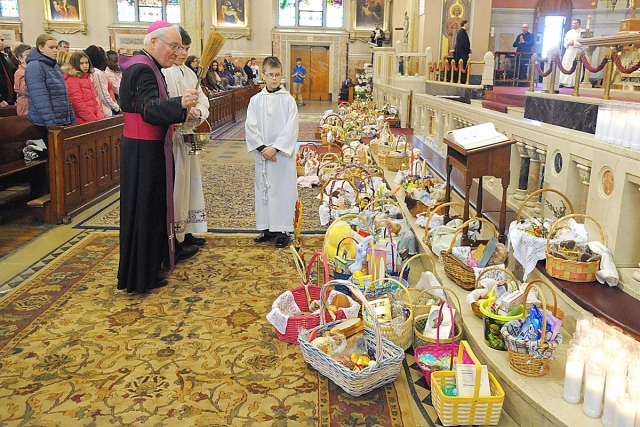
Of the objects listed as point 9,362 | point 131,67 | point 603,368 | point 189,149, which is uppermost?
point 131,67

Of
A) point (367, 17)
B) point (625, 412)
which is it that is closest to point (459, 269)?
point (625, 412)

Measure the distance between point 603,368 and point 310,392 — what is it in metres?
1.42

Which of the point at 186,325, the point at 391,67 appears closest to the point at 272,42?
the point at 391,67

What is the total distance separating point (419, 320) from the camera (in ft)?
11.9

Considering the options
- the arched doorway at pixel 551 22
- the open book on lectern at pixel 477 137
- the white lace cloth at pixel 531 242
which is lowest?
the white lace cloth at pixel 531 242

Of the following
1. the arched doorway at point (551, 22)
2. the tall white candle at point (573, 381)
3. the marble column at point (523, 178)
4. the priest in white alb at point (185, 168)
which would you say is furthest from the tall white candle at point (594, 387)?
the arched doorway at point (551, 22)

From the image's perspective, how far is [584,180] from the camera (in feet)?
12.8

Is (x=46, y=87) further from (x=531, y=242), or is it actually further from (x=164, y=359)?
(x=531, y=242)

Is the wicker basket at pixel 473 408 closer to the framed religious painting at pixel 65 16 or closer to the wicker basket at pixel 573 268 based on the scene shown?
the wicker basket at pixel 573 268

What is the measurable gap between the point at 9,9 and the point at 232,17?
31.6 ft

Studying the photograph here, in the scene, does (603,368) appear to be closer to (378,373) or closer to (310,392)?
(378,373)

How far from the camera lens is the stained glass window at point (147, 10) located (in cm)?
2548

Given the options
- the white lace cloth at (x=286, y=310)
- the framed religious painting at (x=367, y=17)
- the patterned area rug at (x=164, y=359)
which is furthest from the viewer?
the framed religious painting at (x=367, y=17)

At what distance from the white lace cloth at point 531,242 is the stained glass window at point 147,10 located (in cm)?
2453
